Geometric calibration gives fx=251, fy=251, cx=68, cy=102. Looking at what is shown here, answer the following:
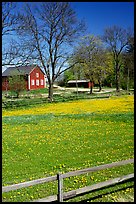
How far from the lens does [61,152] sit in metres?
4.44

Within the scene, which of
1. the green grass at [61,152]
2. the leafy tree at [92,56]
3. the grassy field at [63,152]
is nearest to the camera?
the grassy field at [63,152]

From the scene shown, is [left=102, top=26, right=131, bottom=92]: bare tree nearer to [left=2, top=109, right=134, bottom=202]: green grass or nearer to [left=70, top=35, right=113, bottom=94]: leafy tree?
[left=70, top=35, right=113, bottom=94]: leafy tree

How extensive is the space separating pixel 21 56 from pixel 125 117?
5.16 metres

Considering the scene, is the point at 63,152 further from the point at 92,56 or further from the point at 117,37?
the point at 92,56

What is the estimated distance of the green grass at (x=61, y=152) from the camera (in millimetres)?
2771

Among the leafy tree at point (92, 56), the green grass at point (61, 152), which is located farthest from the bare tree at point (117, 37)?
the green grass at point (61, 152)

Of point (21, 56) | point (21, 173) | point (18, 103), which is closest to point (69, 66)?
point (18, 103)

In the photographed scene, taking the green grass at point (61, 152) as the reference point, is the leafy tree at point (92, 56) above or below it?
above

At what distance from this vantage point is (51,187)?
2.76 m

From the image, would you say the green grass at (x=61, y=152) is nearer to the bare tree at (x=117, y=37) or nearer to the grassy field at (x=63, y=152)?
the grassy field at (x=63, y=152)

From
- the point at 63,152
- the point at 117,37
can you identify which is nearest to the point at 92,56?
the point at 117,37

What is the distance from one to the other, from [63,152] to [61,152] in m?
0.04

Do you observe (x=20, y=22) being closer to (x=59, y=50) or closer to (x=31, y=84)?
(x=59, y=50)

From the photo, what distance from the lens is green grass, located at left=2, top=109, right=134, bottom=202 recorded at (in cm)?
277
